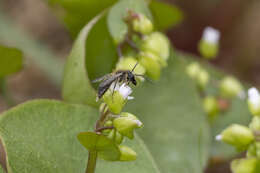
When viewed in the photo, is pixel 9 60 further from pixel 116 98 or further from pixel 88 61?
pixel 116 98

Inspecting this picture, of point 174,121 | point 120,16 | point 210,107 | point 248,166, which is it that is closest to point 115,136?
point 248,166

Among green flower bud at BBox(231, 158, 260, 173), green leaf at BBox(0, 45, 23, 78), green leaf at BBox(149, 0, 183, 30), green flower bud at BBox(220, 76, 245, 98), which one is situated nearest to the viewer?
green flower bud at BBox(231, 158, 260, 173)

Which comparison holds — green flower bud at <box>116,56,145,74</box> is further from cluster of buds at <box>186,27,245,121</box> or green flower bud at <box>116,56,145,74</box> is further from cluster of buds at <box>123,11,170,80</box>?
cluster of buds at <box>186,27,245,121</box>

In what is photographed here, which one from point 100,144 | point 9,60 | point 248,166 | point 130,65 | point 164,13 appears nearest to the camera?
point 100,144

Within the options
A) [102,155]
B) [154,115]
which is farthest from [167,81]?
[102,155]

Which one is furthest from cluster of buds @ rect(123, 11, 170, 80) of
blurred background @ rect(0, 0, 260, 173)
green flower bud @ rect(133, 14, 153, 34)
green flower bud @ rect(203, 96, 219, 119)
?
blurred background @ rect(0, 0, 260, 173)
